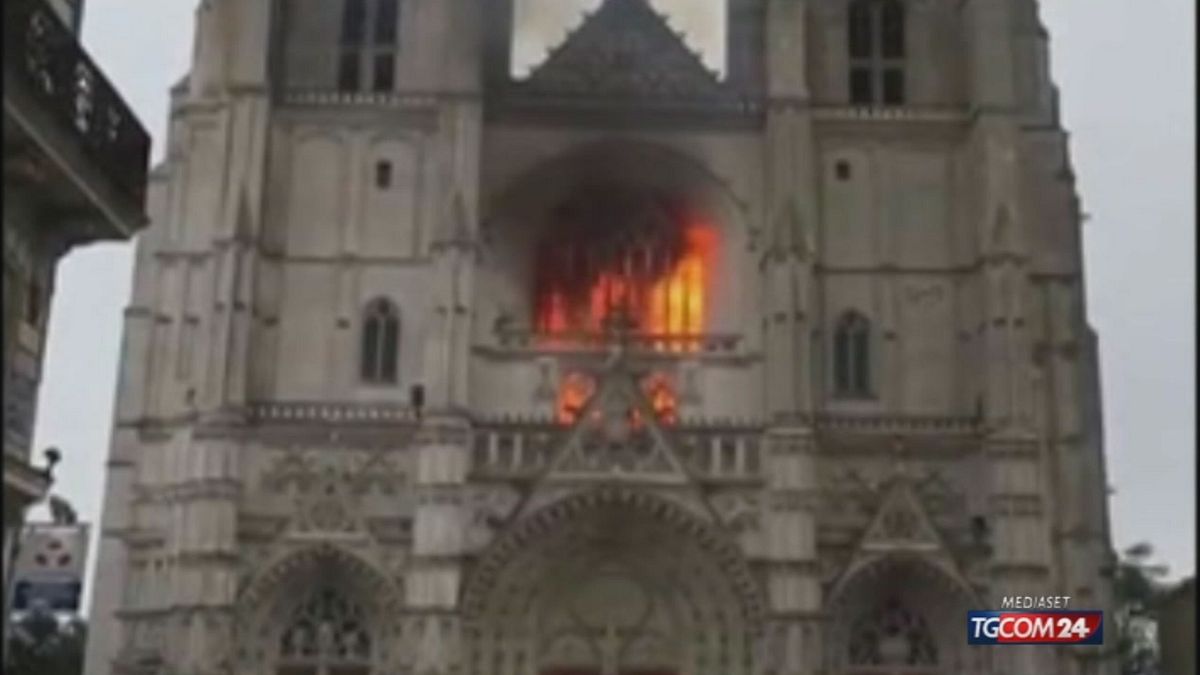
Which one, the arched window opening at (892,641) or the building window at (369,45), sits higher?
the building window at (369,45)

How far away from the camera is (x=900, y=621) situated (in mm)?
33719

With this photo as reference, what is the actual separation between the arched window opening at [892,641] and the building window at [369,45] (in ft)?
50.6

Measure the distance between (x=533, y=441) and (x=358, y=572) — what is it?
167 inches

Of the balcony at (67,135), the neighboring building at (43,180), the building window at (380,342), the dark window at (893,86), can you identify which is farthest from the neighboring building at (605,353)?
the balcony at (67,135)

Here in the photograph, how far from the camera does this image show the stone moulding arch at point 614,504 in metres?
32.6

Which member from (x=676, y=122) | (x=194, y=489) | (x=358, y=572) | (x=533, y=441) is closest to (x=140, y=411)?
(x=194, y=489)

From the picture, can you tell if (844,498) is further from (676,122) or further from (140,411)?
(140,411)

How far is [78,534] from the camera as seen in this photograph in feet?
49.3

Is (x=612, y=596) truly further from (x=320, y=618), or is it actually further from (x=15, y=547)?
(x=15, y=547)

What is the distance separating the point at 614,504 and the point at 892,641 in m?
6.08

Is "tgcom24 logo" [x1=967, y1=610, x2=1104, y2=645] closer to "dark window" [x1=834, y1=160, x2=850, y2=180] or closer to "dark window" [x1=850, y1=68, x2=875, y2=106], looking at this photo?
"dark window" [x1=834, y1=160, x2=850, y2=180]

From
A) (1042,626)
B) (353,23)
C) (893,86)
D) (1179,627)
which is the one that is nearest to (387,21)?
(353,23)

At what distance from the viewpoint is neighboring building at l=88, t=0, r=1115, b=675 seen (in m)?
32.9

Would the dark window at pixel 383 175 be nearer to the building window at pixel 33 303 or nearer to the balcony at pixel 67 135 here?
the balcony at pixel 67 135
